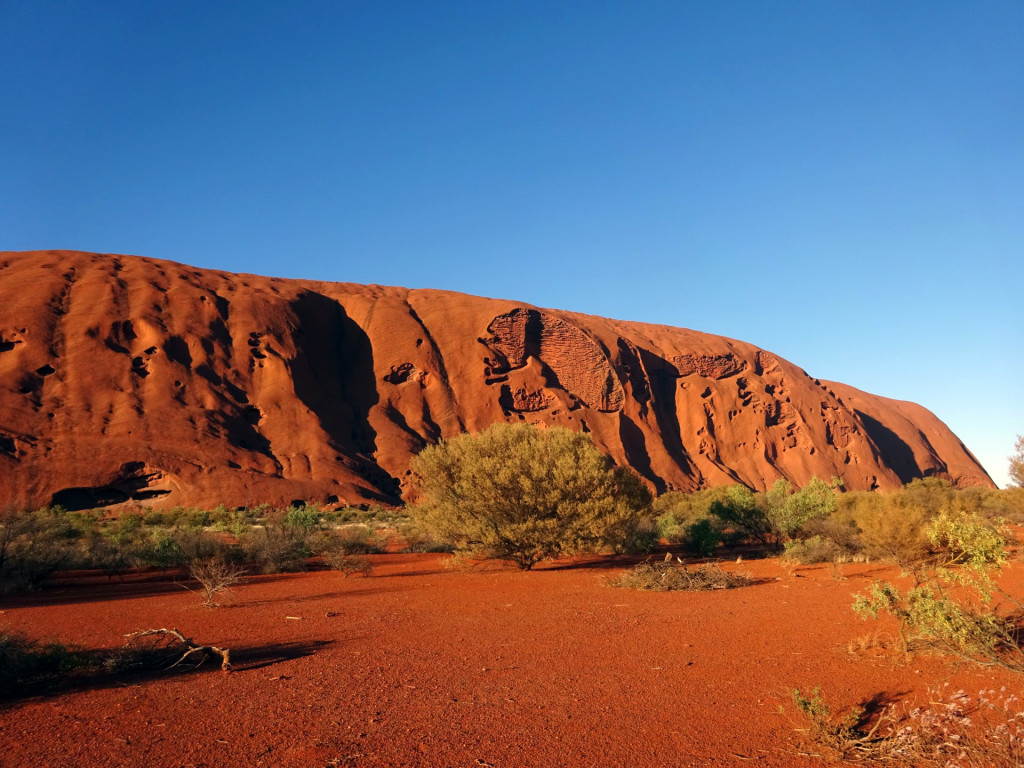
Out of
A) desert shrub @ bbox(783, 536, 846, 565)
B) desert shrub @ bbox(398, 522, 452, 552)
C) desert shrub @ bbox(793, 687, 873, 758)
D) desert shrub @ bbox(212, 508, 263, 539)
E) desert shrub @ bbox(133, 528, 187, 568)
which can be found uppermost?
desert shrub @ bbox(793, 687, 873, 758)

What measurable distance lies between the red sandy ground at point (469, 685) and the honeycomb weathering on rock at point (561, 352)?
56.7 metres

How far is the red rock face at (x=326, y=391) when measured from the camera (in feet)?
138

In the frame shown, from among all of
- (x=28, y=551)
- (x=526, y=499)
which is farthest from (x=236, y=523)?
(x=526, y=499)

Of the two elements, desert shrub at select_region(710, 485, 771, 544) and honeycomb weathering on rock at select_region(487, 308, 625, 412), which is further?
honeycomb weathering on rock at select_region(487, 308, 625, 412)

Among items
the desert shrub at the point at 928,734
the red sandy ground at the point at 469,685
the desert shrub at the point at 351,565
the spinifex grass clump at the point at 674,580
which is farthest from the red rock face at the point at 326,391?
the desert shrub at the point at 928,734

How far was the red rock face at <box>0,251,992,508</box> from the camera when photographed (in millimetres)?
41938

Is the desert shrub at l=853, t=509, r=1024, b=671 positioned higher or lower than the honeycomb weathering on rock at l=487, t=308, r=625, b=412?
lower

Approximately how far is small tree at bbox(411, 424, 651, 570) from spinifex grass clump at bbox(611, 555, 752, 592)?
245 centimetres

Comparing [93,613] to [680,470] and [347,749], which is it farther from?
[680,470]

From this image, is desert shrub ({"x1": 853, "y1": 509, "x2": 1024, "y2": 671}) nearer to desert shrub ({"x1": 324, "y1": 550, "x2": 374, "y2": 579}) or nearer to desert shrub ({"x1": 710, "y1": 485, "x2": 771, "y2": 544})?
desert shrub ({"x1": 324, "y1": 550, "x2": 374, "y2": 579})

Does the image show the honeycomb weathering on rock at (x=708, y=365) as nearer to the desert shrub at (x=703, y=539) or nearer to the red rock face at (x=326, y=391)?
the red rock face at (x=326, y=391)

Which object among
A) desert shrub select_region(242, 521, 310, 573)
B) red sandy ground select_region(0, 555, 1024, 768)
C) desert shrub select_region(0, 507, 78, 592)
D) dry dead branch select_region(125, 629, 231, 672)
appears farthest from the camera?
desert shrub select_region(242, 521, 310, 573)

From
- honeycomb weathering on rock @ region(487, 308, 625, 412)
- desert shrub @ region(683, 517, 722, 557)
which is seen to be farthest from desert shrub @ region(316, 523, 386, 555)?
honeycomb weathering on rock @ region(487, 308, 625, 412)

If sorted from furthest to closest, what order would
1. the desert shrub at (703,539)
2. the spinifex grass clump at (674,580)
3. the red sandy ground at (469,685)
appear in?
the desert shrub at (703,539)
the spinifex grass clump at (674,580)
the red sandy ground at (469,685)
